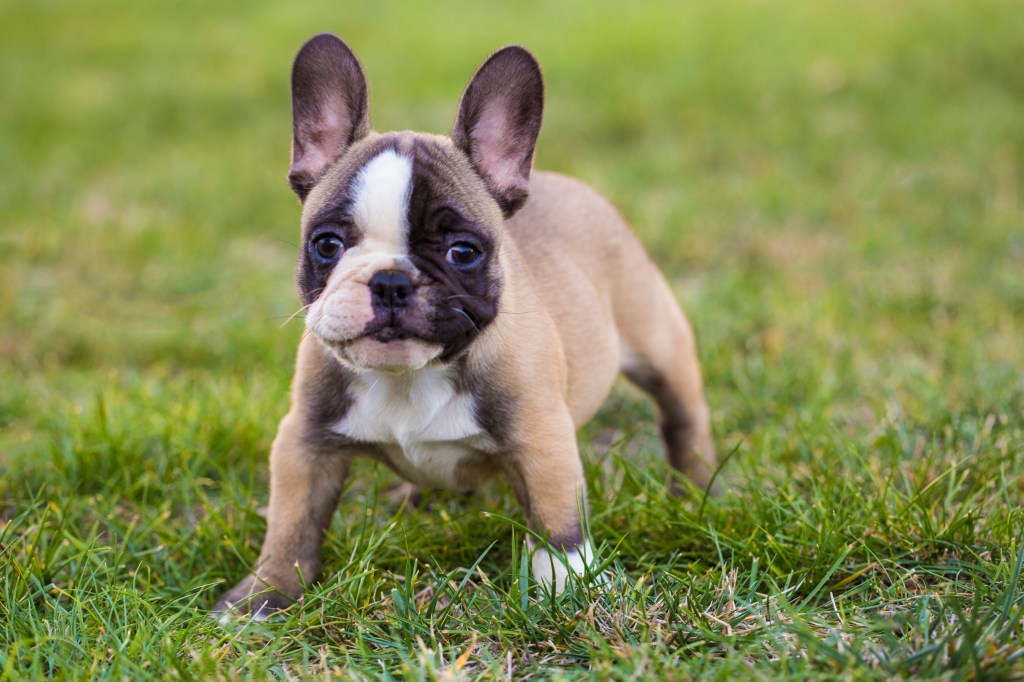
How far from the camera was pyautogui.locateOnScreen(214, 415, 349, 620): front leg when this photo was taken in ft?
11.8

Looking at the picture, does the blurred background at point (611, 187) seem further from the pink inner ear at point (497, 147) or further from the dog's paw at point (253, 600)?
the pink inner ear at point (497, 147)

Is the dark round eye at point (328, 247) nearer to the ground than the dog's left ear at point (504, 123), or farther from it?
nearer to the ground

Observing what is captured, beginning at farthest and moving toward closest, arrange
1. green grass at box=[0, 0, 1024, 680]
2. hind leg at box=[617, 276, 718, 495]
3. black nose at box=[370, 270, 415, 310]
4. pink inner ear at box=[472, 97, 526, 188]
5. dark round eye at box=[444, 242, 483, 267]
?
hind leg at box=[617, 276, 718, 495] → pink inner ear at box=[472, 97, 526, 188] → dark round eye at box=[444, 242, 483, 267] → green grass at box=[0, 0, 1024, 680] → black nose at box=[370, 270, 415, 310]

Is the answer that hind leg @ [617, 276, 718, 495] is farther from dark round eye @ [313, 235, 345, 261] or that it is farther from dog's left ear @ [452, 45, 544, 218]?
dark round eye @ [313, 235, 345, 261]

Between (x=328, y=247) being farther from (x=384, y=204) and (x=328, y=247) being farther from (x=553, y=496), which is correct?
(x=553, y=496)

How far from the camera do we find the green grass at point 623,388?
312cm

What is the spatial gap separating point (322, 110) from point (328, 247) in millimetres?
596

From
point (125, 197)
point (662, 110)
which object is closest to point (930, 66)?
point (662, 110)

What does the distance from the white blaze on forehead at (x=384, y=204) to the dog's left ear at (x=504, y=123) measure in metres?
0.45

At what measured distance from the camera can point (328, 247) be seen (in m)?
3.28

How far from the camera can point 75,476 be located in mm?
4359

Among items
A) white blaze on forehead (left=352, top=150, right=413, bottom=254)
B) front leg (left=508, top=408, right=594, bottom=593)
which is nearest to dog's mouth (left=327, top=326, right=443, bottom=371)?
white blaze on forehead (left=352, top=150, right=413, bottom=254)

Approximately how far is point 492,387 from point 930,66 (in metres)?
9.84

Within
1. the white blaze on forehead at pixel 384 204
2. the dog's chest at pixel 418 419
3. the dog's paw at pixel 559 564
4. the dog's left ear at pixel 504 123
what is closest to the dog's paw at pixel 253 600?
the dog's chest at pixel 418 419
